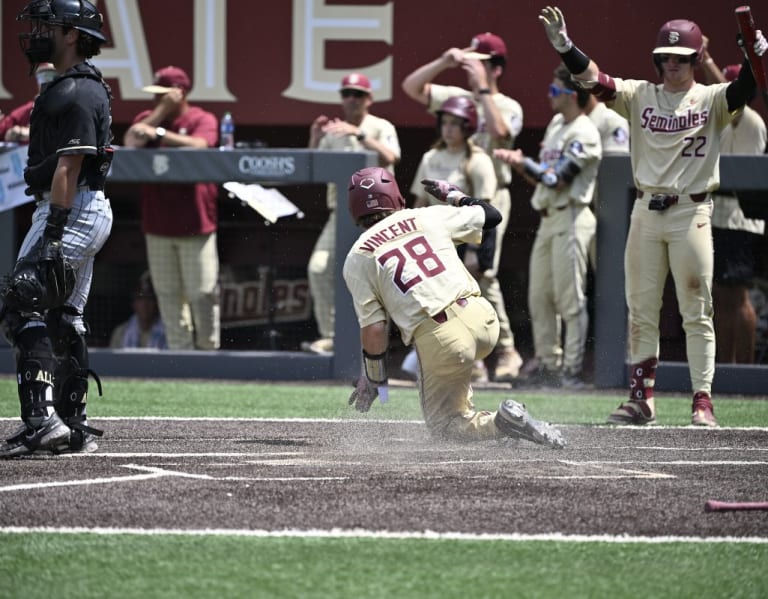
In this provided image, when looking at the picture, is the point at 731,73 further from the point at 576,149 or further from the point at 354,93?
the point at 354,93

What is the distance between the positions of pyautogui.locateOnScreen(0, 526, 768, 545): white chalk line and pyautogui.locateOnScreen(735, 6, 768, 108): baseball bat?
7.45 feet

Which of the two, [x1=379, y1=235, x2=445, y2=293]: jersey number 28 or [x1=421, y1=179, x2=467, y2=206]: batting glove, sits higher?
[x1=421, y1=179, x2=467, y2=206]: batting glove

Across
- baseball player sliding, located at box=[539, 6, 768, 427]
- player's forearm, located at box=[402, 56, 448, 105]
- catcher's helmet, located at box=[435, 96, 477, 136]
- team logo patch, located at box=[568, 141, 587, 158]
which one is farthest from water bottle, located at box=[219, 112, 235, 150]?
baseball player sliding, located at box=[539, 6, 768, 427]

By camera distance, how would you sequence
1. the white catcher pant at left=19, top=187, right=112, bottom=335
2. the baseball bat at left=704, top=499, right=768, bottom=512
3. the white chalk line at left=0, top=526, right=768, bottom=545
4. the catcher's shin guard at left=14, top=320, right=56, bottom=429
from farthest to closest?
the white catcher pant at left=19, top=187, right=112, bottom=335
the catcher's shin guard at left=14, top=320, right=56, bottom=429
the baseball bat at left=704, top=499, right=768, bottom=512
the white chalk line at left=0, top=526, right=768, bottom=545

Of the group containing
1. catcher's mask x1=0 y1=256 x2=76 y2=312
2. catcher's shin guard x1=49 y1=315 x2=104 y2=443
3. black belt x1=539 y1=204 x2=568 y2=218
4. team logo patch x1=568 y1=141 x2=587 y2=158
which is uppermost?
team logo patch x1=568 y1=141 x2=587 y2=158

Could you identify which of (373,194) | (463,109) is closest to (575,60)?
(373,194)

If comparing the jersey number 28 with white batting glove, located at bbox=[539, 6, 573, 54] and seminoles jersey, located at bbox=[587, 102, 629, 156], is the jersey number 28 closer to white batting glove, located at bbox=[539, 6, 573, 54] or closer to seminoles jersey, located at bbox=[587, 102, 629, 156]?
white batting glove, located at bbox=[539, 6, 573, 54]

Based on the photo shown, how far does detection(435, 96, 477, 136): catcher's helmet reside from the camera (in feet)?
32.4

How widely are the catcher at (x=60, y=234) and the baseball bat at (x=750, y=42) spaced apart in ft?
9.01

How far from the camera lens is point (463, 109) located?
32.4 ft

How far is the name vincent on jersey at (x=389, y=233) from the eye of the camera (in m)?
6.50

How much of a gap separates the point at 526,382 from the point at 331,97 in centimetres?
298

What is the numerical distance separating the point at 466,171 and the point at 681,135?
239 cm

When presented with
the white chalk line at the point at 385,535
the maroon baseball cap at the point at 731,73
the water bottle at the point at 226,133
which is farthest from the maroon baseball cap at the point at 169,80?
the white chalk line at the point at 385,535
